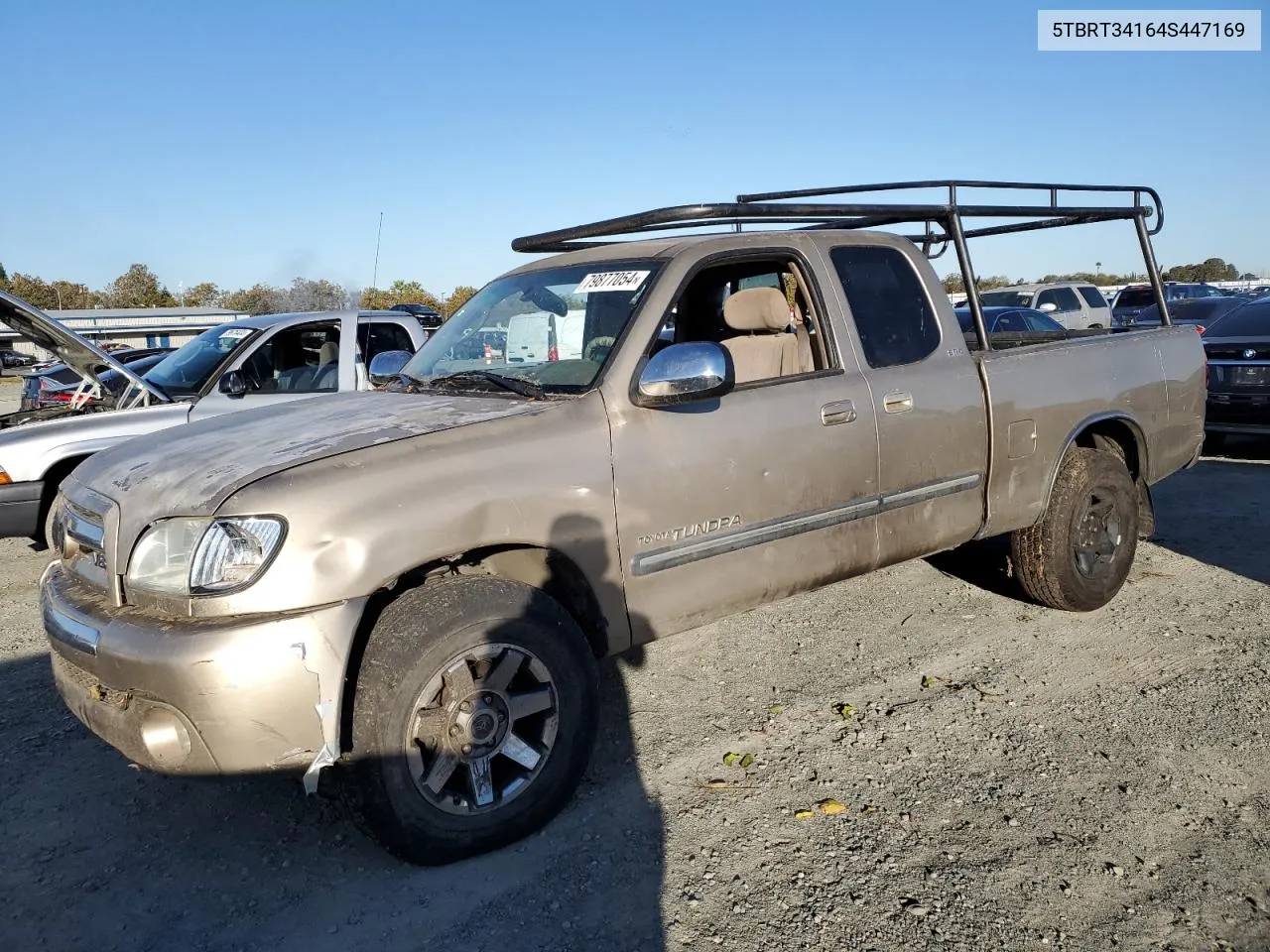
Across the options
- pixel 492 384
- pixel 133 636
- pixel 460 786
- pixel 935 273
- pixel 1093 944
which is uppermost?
pixel 935 273

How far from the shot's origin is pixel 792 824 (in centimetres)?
316

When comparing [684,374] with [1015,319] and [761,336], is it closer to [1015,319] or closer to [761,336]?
[761,336]

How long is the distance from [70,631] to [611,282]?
2.27 m

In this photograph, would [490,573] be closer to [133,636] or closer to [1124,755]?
[133,636]

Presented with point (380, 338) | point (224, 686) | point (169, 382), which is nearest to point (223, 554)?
point (224, 686)

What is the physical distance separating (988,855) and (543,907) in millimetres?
1368

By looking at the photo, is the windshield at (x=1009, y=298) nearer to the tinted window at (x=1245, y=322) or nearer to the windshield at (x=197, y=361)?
the tinted window at (x=1245, y=322)

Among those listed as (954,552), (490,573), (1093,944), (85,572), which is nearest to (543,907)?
(490,573)

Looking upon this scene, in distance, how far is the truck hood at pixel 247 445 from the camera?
285 cm

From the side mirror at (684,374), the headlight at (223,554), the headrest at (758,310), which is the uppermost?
the headrest at (758,310)

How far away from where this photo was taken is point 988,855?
2934mm

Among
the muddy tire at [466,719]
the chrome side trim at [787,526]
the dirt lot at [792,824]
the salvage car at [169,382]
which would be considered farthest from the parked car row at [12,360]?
the chrome side trim at [787,526]

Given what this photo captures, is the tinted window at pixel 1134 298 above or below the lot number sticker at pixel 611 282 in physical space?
above

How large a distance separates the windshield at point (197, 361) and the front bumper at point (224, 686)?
201 inches
